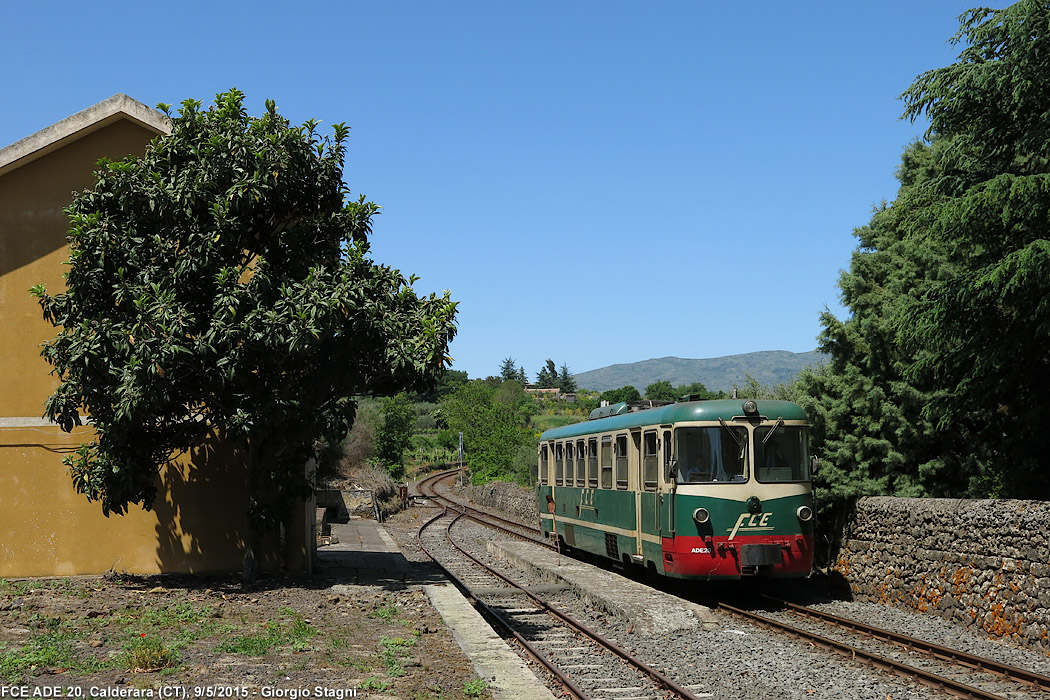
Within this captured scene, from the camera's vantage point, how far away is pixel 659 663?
10.6 m

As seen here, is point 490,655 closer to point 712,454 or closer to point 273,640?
point 273,640

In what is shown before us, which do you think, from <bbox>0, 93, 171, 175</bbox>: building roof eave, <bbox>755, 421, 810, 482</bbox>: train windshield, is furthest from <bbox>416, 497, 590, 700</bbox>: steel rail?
<bbox>0, 93, 171, 175</bbox>: building roof eave

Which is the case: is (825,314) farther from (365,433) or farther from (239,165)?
(365,433)

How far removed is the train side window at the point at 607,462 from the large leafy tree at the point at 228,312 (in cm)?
469

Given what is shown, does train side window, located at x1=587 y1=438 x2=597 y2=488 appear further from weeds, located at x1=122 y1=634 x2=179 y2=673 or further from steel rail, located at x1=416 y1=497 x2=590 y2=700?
weeds, located at x1=122 y1=634 x2=179 y2=673

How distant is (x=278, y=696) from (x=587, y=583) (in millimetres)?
8694

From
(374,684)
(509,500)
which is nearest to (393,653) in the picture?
(374,684)

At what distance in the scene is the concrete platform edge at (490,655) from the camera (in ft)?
27.7

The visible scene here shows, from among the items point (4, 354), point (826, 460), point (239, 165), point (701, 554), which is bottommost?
point (701, 554)

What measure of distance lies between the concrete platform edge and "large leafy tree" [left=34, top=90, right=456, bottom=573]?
3237 mm

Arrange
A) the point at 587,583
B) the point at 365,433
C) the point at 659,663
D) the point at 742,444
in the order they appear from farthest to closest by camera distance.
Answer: the point at 365,433 < the point at 587,583 < the point at 742,444 < the point at 659,663

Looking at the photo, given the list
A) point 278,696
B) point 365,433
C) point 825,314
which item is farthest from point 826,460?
point 365,433

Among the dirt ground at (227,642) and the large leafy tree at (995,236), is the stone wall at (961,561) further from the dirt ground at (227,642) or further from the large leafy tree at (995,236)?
the dirt ground at (227,642)

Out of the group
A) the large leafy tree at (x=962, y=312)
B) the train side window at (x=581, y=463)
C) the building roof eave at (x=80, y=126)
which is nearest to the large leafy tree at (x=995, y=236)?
the large leafy tree at (x=962, y=312)
